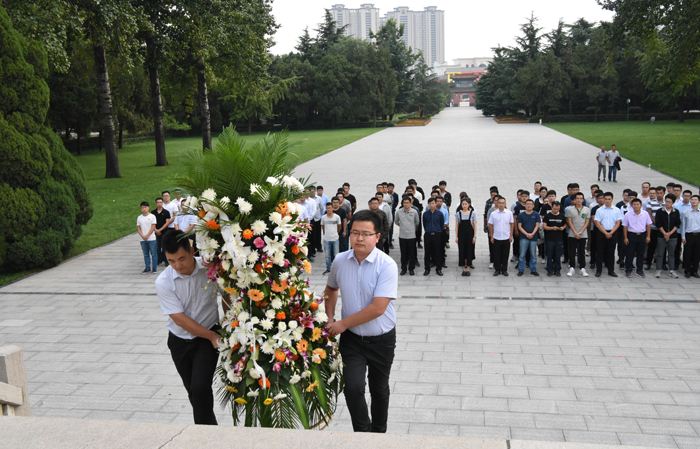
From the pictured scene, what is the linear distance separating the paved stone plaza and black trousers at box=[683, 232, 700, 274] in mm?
625

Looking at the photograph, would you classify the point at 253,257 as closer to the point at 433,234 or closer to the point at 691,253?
the point at 433,234

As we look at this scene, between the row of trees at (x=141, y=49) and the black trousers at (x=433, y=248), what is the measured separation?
13.4 meters

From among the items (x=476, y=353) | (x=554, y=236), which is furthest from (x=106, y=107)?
(x=476, y=353)

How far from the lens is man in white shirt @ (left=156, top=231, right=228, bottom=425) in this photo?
4.39 meters

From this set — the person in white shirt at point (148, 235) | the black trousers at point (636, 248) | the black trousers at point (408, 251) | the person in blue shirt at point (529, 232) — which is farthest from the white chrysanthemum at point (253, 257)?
the black trousers at point (636, 248)

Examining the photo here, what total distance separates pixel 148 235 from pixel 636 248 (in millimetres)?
9898

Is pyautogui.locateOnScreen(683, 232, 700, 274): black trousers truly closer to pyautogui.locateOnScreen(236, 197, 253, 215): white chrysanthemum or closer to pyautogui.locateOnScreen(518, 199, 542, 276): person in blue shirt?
pyautogui.locateOnScreen(518, 199, 542, 276): person in blue shirt

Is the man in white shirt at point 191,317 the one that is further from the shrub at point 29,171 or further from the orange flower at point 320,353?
the shrub at point 29,171

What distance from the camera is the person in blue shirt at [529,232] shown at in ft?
35.6

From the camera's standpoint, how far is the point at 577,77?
57.7 meters

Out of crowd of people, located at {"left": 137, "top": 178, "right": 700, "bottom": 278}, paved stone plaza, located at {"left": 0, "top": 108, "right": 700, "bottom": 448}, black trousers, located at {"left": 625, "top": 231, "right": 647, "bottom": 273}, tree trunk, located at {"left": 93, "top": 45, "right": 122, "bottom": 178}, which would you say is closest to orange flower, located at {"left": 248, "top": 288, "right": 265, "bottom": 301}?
paved stone plaza, located at {"left": 0, "top": 108, "right": 700, "bottom": 448}

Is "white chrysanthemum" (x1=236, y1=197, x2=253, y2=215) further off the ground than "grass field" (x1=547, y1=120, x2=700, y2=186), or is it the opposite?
"white chrysanthemum" (x1=236, y1=197, x2=253, y2=215)

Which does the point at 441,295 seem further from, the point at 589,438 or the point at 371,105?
the point at 371,105

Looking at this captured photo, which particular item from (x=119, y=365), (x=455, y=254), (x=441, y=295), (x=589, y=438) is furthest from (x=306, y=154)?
(x=589, y=438)
